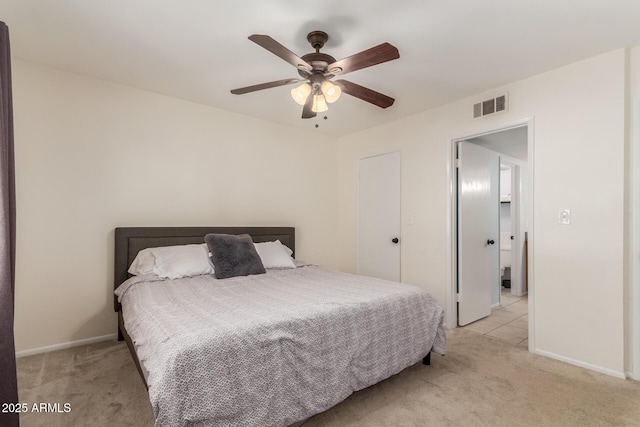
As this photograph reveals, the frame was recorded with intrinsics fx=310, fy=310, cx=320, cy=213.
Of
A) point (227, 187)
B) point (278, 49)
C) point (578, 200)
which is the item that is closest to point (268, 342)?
point (278, 49)

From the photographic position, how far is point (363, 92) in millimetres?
2324

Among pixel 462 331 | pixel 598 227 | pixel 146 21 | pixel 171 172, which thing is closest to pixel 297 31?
pixel 146 21

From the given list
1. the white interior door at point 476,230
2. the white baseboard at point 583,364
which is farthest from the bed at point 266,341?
the white interior door at point 476,230

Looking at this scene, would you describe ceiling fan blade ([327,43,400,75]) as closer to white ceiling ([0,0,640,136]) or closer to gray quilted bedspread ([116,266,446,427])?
white ceiling ([0,0,640,136])

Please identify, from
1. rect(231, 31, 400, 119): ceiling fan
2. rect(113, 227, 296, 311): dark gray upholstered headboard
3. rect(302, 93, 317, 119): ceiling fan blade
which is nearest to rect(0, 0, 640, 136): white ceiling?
rect(231, 31, 400, 119): ceiling fan

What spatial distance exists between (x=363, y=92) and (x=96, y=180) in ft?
8.32

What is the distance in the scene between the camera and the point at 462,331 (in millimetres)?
3289

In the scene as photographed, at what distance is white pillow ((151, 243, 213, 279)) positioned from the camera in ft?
8.94

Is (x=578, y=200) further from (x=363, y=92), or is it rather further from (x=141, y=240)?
(x=141, y=240)

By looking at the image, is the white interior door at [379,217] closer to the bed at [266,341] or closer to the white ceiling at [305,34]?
the white ceiling at [305,34]

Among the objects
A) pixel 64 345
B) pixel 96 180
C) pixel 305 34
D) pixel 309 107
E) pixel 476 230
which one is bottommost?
pixel 64 345

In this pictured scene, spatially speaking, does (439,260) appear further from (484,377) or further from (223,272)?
(223,272)

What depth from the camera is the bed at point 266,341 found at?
1.34 metres

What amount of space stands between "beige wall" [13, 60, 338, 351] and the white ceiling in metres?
0.29
